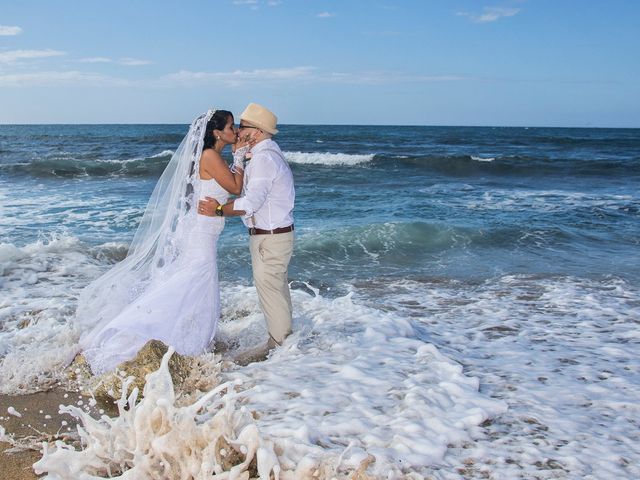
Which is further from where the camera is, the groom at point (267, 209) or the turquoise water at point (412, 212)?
the turquoise water at point (412, 212)

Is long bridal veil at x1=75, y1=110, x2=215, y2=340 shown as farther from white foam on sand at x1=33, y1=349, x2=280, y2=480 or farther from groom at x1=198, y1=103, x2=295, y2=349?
white foam on sand at x1=33, y1=349, x2=280, y2=480

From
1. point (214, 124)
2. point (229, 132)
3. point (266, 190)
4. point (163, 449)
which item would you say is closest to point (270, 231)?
Result: point (266, 190)

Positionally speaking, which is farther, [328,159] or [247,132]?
[328,159]

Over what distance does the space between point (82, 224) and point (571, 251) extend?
9.28 metres

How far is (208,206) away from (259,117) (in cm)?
82

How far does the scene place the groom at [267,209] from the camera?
15.4 ft

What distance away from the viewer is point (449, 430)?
12.6ft

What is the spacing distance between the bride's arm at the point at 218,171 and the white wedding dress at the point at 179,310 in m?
0.09

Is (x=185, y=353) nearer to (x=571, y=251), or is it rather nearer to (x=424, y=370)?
(x=424, y=370)

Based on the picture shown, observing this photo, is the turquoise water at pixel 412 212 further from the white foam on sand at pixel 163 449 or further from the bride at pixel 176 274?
the white foam on sand at pixel 163 449

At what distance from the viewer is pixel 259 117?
4.72m

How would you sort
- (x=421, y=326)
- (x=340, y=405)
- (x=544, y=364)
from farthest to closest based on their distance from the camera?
(x=421, y=326) → (x=544, y=364) → (x=340, y=405)

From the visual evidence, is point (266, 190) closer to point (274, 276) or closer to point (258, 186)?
point (258, 186)

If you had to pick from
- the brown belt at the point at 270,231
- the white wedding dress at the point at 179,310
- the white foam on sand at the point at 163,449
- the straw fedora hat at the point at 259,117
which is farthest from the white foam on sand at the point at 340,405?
the straw fedora hat at the point at 259,117
